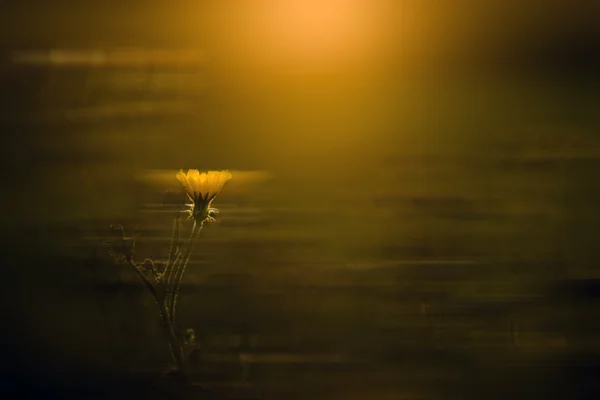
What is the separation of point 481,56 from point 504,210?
545 mm

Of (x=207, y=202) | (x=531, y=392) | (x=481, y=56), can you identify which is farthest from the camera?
(x=481, y=56)

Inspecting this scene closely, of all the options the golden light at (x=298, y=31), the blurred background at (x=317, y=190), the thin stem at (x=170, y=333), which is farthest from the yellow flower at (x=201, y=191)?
the golden light at (x=298, y=31)

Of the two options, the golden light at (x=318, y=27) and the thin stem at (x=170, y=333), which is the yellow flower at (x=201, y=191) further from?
the golden light at (x=318, y=27)

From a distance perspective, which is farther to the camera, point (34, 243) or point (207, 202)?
point (34, 243)

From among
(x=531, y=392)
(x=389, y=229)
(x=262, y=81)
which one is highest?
(x=262, y=81)

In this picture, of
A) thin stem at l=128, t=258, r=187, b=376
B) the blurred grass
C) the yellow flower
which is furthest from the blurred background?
the yellow flower

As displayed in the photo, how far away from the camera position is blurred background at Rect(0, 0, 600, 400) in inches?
101

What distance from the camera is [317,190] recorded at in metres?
2.64

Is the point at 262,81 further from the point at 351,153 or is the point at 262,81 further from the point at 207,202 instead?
the point at 207,202

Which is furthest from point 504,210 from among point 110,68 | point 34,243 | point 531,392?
point 34,243

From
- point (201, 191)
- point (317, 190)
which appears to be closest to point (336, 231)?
point (317, 190)

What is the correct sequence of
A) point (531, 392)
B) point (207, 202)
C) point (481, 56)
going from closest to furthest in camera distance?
point (207, 202)
point (531, 392)
point (481, 56)

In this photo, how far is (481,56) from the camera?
2695mm

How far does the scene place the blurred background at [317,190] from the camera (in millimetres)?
2562
